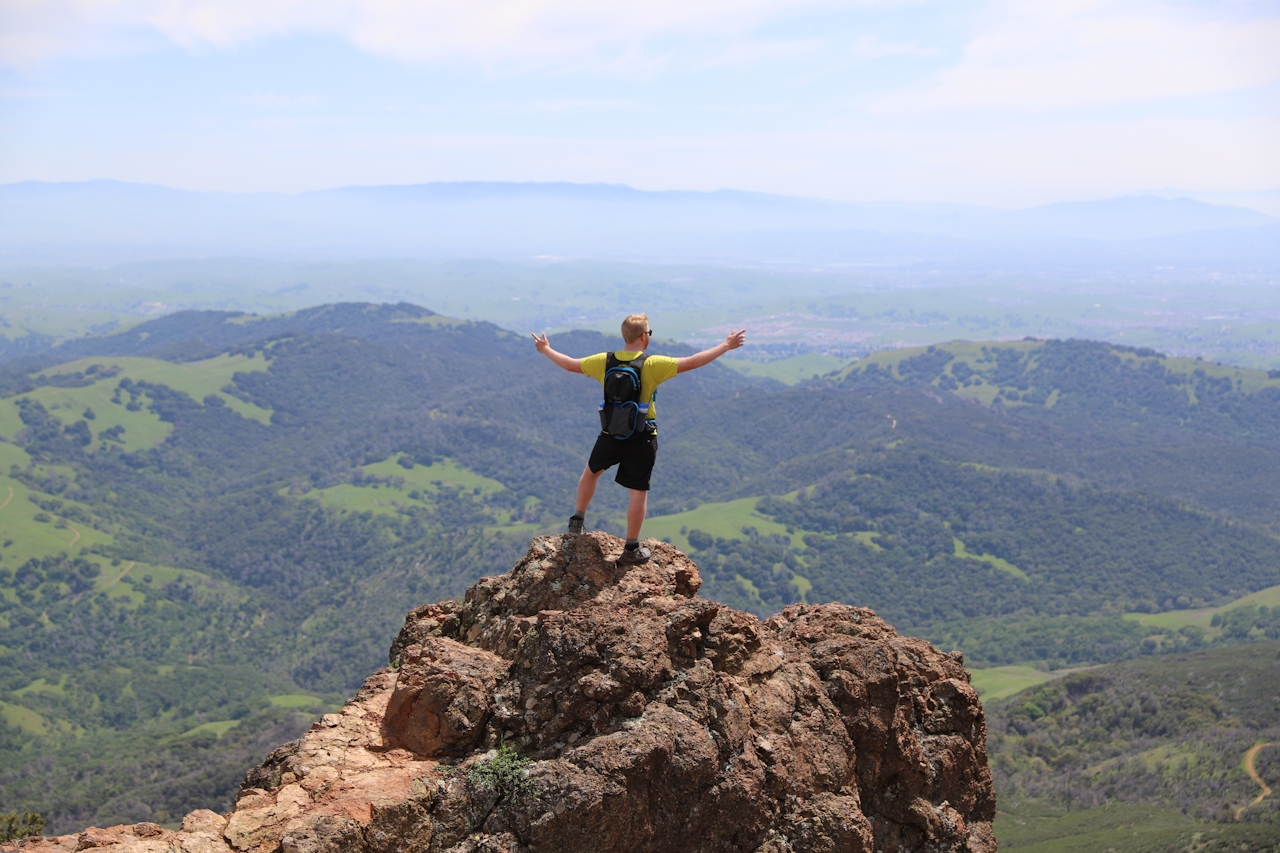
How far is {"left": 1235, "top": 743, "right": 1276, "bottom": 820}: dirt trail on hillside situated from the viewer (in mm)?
59222

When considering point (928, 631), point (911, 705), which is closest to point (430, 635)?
point (911, 705)

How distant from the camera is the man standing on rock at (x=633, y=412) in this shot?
44.3ft

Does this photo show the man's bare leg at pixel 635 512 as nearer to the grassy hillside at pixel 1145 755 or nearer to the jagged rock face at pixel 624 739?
the jagged rock face at pixel 624 739

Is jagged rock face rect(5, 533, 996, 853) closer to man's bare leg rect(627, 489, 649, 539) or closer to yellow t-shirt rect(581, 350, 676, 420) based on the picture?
man's bare leg rect(627, 489, 649, 539)

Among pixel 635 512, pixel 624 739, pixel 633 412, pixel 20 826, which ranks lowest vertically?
pixel 20 826

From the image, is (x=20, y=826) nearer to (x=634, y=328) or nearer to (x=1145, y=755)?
(x=634, y=328)

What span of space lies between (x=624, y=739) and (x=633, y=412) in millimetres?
4933

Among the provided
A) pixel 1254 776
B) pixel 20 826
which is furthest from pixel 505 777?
pixel 1254 776

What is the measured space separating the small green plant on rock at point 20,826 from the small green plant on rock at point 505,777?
78.3 ft

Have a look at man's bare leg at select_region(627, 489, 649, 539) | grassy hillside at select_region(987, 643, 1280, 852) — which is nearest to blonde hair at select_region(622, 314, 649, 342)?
man's bare leg at select_region(627, 489, 649, 539)

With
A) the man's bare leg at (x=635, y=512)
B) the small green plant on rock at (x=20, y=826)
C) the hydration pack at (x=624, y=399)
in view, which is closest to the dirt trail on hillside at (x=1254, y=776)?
the man's bare leg at (x=635, y=512)

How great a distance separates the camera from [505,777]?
10.3m

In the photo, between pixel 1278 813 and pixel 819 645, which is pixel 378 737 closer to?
pixel 819 645

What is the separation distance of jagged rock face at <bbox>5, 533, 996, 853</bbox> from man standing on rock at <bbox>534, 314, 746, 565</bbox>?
0.91m
